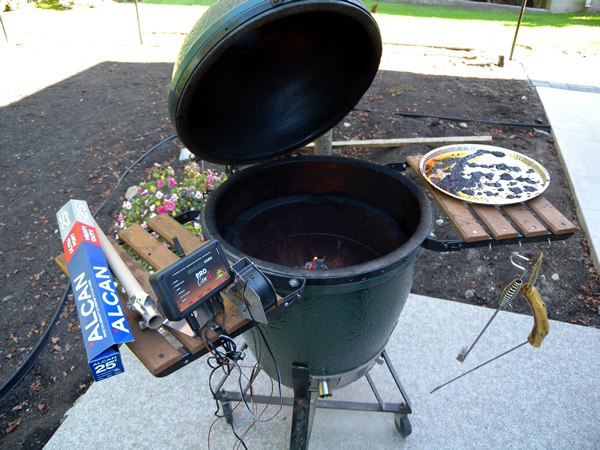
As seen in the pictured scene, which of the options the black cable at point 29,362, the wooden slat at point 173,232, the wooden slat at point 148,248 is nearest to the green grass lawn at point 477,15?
the black cable at point 29,362

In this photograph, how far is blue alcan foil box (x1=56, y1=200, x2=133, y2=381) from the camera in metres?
0.93

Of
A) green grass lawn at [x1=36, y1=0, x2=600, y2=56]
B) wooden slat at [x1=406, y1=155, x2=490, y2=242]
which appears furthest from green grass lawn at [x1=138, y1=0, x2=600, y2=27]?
wooden slat at [x1=406, y1=155, x2=490, y2=242]

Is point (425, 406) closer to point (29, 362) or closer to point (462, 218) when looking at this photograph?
point (462, 218)

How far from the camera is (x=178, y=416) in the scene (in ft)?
6.86

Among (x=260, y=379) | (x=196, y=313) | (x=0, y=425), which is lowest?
(x=0, y=425)

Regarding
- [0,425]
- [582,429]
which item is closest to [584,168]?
[582,429]

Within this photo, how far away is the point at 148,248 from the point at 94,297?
0.47 meters

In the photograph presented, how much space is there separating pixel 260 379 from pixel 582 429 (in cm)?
163

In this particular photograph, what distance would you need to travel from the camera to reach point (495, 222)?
4.98 feet

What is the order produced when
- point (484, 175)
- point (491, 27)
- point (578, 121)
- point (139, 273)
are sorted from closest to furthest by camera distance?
1. point (139, 273)
2. point (484, 175)
3. point (578, 121)
4. point (491, 27)

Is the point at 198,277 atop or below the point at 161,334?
atop

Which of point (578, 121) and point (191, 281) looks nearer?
point (191, 281)

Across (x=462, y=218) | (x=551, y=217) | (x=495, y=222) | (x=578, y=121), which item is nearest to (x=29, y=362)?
(x=462, y=218)

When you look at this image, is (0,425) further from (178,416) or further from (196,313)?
(196,313)
